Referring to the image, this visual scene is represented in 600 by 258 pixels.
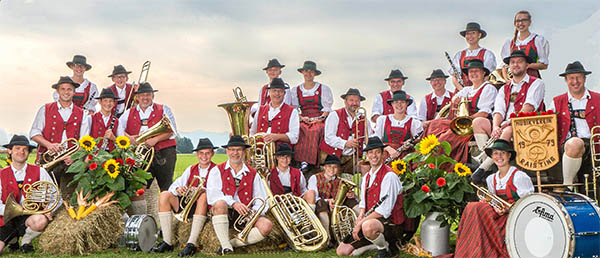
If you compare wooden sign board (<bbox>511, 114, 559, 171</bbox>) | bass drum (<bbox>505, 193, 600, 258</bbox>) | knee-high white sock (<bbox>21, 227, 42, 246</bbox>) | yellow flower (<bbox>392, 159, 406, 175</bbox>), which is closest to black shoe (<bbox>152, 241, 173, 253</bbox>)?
knee-high white sock (<bbox>21, 227, 42, 246</bbox>)

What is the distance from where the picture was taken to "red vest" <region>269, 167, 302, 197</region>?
8047mm

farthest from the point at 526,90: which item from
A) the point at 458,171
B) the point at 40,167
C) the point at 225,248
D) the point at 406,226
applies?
the point at 40,167

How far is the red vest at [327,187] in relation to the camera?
7941 millimetres

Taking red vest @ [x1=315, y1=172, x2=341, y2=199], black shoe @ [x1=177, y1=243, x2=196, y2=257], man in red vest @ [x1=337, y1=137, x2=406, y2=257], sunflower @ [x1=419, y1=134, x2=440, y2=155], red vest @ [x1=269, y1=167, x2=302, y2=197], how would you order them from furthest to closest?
red vest @ [x1=269, y1=167, x2=302, y2=197] → red vest @ [x1=315, y1=172, x2=341, y2=199] → sunflower @ [x1=419, y1=134, x2=440, y2=155] → black shoe @ [x1=177, y1=243, x2=196, y2=257] → man in red vest @ [x1=337, y1=137, x2=406, y2=257]

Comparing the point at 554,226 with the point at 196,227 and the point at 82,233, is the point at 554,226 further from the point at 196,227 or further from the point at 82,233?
the point at 82,233

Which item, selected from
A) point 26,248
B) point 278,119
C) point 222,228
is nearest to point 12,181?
point 26,248

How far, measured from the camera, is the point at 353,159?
334 inches

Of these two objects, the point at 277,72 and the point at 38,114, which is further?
the point at 277,72

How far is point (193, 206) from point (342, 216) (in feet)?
5.91

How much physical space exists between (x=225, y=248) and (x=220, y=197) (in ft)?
1.93

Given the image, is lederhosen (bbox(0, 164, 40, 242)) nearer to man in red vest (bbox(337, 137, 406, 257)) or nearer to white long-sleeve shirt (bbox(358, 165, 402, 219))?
man in red vest (bbox(337, 137, 406, 257))

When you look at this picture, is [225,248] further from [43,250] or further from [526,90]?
[526,90]

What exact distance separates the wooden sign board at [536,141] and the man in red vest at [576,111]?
0.99m

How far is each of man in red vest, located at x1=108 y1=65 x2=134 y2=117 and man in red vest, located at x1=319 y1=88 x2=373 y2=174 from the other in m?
3.15
